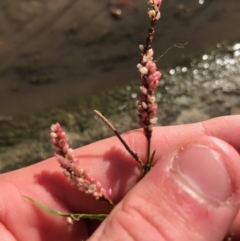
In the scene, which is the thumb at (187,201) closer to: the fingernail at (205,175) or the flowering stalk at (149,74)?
the fingernail at (205,175)

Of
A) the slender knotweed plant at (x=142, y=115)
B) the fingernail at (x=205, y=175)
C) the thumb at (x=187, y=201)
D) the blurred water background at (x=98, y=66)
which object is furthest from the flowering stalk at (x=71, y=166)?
the blurred water background at (x=98, y=66)

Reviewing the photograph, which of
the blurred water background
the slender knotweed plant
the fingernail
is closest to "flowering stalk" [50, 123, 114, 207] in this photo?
the slender knotweed plant

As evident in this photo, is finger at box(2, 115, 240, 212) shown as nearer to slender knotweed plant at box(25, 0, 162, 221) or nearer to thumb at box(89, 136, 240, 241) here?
slender knotweed plant at box(25, 0, 162, 221)

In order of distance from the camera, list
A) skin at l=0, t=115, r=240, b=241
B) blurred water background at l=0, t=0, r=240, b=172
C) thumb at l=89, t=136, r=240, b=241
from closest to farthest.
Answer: thumb at l=89, t=136, r=240, b=241 → skin at l=0, t=115, r=240, b=241 → blurred water background at l=0, t=0, r=240, b=172

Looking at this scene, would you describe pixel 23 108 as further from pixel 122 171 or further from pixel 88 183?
pixel 88 183

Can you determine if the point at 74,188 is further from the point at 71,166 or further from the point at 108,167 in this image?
the point at 71,166

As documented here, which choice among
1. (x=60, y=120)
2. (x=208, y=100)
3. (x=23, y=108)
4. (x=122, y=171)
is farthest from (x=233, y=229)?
(x=23, y=108)
